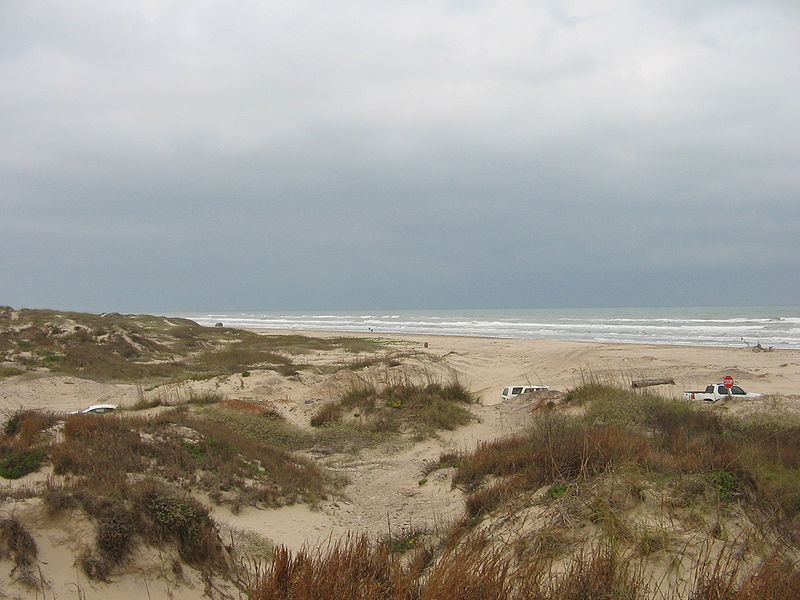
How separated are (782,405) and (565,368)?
62.9 feet

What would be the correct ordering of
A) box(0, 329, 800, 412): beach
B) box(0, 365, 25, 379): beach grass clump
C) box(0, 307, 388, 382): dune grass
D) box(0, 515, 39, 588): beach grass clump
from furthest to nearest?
box(0, 307, 388, 382): dune grass < box(0, 365, 25, 379): beach grass clump < box(0, 329, 800, 412): beach < box(0, 515, 39, 588): beach grass clump

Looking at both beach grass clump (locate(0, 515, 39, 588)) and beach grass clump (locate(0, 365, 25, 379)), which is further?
beach grass clump (locate(0, 365, 25, 379))

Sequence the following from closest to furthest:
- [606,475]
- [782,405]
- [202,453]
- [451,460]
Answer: [606,475] → [202,453] → [451,460] → [782,405]

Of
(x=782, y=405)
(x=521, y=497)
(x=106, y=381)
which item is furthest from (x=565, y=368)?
(x=521, y=497)

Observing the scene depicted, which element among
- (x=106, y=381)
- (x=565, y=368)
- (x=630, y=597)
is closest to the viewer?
(x=630, y=597)

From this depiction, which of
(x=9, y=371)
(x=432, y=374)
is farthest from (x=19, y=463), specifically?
(x=9, y=371)

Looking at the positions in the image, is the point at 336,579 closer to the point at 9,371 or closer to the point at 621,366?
the point at 9,371

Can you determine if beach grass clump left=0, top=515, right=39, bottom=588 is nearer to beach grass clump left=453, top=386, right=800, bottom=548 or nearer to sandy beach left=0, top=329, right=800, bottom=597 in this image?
sandy beach left=0, top=329, right=800, bottom=597

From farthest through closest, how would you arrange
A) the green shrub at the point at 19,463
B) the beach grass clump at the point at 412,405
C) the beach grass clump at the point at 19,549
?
the beach grass clump at the point at 412,405
the green shrub at the point at 19,463
the beach grass clump at the point at 19,549

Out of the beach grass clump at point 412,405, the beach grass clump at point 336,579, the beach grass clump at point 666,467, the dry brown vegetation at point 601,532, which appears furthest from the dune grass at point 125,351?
the beach grass clump at point 336,579

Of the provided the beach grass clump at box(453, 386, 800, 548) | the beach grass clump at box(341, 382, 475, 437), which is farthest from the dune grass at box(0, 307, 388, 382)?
the beach grass clump at box(453, 386, 800, 548)

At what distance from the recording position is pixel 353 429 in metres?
15.4

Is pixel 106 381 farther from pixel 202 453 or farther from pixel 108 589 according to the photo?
pixel 108 589

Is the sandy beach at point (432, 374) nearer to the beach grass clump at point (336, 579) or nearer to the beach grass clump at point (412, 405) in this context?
the beach grass clump at point (412, 405)
